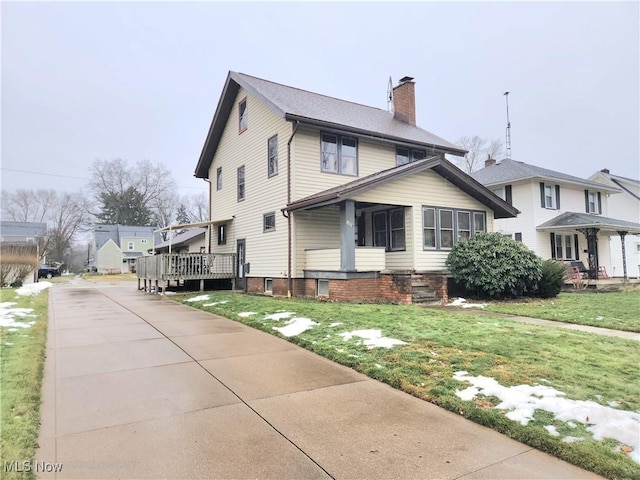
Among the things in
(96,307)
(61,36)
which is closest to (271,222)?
(96,307)

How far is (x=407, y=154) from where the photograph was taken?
16.6 meters

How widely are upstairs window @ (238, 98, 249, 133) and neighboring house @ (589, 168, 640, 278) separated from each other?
85.9ft

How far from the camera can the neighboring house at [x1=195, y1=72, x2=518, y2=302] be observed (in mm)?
11992

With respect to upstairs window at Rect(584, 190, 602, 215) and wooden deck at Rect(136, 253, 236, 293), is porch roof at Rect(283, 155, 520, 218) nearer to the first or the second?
wooden deck at Rect(136, 253, 236, 293)

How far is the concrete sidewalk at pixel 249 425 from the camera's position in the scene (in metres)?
2.80

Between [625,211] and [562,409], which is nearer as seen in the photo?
[562,409]

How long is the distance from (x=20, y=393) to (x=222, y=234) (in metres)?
15.6

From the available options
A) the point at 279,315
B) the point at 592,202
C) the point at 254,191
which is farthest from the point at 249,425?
the point at 592,202

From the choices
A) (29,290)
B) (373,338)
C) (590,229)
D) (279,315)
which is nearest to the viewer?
(373,338)

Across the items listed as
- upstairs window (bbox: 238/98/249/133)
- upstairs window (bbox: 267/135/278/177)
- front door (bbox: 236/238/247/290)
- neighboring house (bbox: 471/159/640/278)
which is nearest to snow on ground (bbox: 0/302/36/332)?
front door (bbox: 236/238/247/290)

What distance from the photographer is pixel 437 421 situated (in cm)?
362

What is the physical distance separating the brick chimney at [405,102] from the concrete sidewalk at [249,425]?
51.7ft

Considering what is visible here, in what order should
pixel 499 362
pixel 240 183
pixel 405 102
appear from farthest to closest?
pixel 405 102 < pixel 240 183 < pixel 499 362

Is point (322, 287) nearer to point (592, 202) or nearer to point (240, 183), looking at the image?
point (240, 183)
